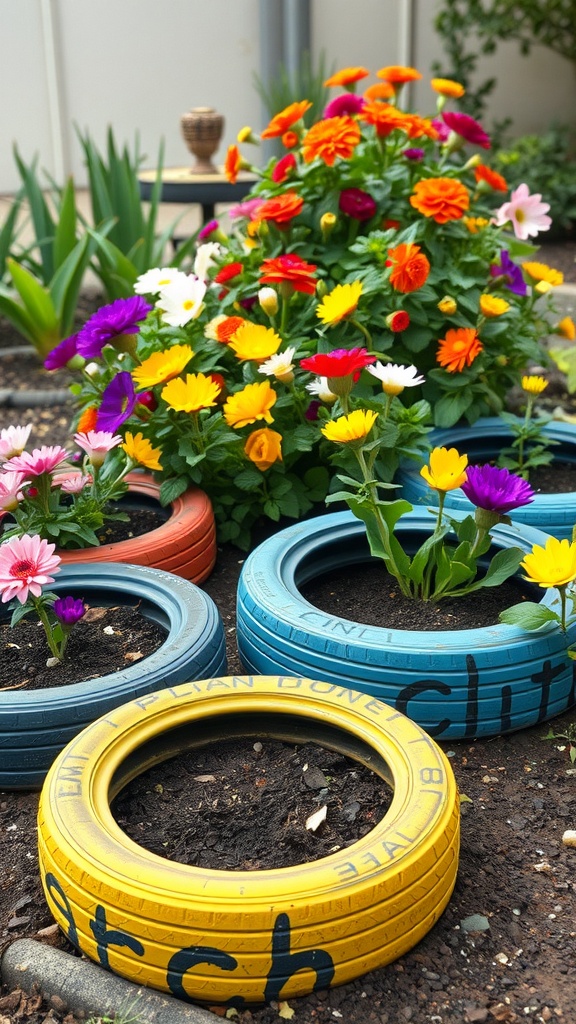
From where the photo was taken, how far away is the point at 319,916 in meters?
1.54

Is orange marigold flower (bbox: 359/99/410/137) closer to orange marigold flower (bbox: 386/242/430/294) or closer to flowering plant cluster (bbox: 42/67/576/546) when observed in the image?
flowering plant cluster (bbox: 42/67/576/546)

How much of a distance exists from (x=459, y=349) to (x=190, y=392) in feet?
2.79

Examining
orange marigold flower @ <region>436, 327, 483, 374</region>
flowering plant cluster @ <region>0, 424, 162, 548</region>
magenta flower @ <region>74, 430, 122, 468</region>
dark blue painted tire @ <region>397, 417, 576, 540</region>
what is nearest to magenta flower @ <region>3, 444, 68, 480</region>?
flowering plant cluster @ <region>0, 424, 162, 548</region>

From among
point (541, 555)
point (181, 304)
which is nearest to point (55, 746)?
point (541, 555)

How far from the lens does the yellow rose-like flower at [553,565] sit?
6.95 ft

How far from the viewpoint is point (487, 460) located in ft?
11.1

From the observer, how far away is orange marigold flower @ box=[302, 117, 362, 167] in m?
3.17

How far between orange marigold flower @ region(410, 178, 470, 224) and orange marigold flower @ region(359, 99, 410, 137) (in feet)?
0.80

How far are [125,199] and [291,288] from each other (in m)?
2.67

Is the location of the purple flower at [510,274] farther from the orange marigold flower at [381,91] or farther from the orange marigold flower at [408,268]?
the orange marigold flower at [381,91]

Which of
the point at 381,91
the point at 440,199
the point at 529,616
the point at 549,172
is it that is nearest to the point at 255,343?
the point at 440,199

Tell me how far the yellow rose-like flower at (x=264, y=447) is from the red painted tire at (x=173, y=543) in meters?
0.20

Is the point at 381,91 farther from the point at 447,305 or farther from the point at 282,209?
the point at 447,305

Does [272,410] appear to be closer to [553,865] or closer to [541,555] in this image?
[541,555]
